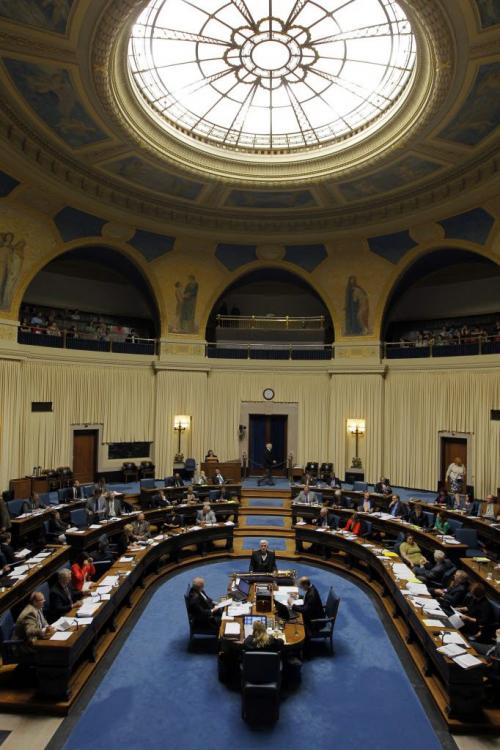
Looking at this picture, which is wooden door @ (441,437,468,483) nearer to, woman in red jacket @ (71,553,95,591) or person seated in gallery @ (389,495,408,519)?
person seated in gallery @ (389,495,408,519)

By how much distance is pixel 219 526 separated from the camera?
1137 centimetres

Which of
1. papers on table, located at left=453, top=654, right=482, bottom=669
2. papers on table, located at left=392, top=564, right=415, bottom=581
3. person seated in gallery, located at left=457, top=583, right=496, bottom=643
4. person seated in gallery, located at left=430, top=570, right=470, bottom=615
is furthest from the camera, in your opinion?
Answer: papers on table, located at left=392, top=564, right=415, bottom=581

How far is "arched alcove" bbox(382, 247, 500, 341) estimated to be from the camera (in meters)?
17.2

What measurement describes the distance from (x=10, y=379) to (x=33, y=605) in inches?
369

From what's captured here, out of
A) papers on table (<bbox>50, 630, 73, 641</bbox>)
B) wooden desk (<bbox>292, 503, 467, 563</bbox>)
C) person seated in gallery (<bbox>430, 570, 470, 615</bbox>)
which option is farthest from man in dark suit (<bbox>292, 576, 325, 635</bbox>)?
wooden desk (<bbox>292, 503, 467, 563</bbox>)

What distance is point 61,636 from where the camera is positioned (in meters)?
5.88

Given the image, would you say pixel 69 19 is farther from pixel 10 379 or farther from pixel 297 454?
pixel 297 454

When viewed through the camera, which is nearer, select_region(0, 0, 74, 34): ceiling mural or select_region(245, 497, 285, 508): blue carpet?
select_region(0, 0, 74, 34): ceiling mural

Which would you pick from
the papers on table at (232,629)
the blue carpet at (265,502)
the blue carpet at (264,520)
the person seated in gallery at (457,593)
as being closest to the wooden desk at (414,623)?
the person seated in gallery at (457,593)

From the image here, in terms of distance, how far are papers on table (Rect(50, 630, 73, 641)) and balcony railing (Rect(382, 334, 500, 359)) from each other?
538 inches

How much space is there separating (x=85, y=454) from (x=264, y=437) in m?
6.47

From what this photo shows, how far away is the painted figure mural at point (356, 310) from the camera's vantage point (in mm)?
17359

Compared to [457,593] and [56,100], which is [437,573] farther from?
[56,100]

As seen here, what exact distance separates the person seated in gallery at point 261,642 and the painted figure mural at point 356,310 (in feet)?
42.8
